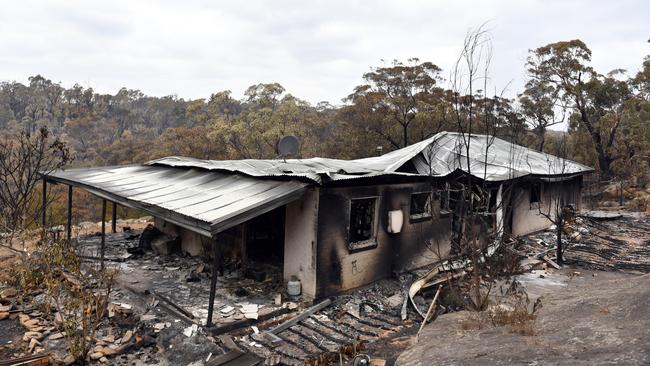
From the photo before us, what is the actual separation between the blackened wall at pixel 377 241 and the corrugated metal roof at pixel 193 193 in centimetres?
109

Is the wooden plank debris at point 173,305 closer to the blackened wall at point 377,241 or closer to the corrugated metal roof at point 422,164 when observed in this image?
the blackened wall at point 377,241

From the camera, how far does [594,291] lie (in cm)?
728

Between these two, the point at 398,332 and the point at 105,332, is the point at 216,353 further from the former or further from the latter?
the point at 398,332

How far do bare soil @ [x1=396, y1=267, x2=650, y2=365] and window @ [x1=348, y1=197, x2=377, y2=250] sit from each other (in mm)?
3045

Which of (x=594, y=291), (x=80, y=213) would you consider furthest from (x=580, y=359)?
(x=80, y=213)

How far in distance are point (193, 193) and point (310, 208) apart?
296 cm

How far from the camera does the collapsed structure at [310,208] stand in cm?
844

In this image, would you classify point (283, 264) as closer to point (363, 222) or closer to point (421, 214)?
point (363, 222)

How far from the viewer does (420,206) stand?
11609 mm

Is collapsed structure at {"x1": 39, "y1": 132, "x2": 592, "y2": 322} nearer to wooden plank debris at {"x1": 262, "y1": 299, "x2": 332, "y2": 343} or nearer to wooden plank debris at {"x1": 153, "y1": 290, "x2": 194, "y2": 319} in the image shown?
wooden plank debris at {"x1": 262, "y1": 299, "x2": 332, "y2": 343}

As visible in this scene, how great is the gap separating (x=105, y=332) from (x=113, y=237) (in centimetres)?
826

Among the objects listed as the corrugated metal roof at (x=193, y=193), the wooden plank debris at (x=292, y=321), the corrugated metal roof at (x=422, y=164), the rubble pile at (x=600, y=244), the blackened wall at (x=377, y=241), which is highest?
the corrugated metal roof at (x=422, y=164)

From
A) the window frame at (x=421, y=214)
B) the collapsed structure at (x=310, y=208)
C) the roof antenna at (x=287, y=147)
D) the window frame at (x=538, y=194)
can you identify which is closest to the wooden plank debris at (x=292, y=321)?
the collapsed structure at (x=310, y=208)

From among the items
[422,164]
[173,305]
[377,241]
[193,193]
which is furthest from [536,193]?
[173,305]
